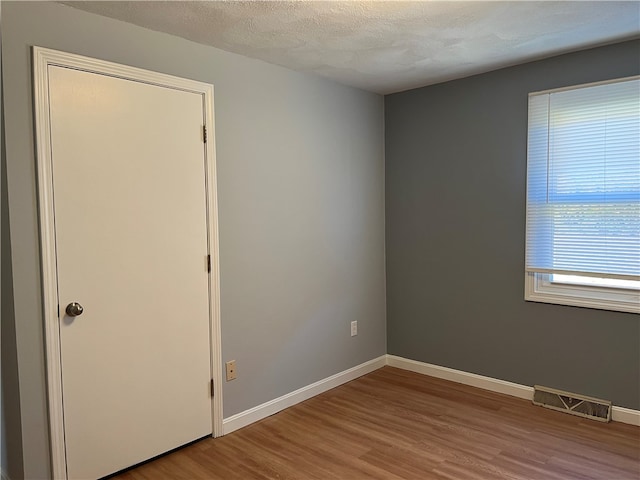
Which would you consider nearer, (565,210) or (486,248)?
(565,210)

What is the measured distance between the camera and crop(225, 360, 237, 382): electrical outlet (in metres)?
2.95

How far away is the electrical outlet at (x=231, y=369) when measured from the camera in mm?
2953

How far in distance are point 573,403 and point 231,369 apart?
228 centimetres

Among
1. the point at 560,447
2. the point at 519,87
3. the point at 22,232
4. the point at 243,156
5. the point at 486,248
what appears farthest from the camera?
the point at 486,248

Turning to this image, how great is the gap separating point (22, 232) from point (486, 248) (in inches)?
116

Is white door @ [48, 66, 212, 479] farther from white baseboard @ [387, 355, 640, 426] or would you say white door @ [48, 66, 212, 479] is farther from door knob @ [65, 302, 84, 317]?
white baseboard @ [387, 355, 640, 426]

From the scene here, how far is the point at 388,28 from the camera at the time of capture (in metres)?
→ 2.50

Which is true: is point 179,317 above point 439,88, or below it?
below

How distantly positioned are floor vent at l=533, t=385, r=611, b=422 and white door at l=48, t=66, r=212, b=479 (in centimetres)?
225

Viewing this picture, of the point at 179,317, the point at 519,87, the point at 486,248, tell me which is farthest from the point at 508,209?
the point at 179,317

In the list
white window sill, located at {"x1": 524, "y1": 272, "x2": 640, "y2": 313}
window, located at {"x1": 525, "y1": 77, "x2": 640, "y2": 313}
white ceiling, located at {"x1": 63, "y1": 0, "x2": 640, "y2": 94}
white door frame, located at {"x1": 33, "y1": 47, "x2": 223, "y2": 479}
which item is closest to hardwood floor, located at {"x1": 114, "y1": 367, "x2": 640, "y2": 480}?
white door frame, located at {"x1": 33, "y1": 47, "x2": 223, "y2": 479}

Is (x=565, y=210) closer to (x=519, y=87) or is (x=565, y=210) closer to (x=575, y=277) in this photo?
(x=575, y=277)

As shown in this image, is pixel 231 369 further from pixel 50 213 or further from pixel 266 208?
pixel 50 213

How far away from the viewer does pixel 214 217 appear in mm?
2812
